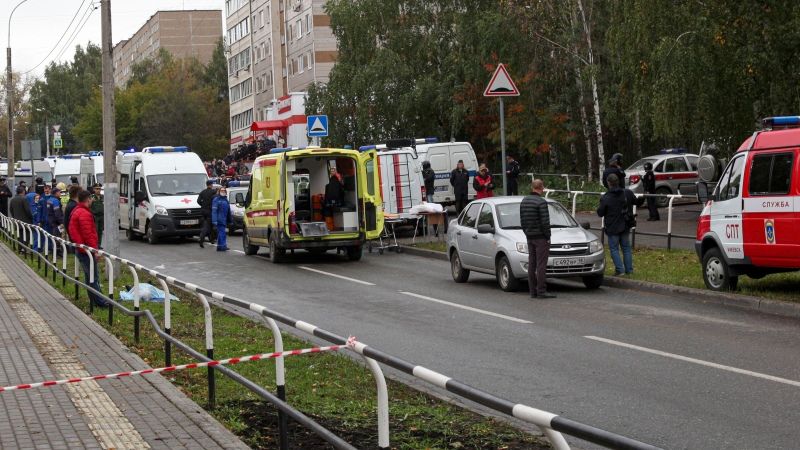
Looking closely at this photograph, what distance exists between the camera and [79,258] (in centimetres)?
1623

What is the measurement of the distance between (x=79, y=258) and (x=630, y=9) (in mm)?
16979

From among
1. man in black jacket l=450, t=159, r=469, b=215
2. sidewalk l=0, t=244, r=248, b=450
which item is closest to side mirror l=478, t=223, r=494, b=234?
sidewalk l=0, t=244, r=248, b=450

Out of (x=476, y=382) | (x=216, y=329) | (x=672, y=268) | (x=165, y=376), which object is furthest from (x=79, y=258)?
Result: (x=672, y=268)

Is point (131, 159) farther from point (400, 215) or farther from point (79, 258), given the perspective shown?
point (79, 258)

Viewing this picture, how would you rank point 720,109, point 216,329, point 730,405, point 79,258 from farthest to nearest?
1. point 720,109
2. point 79,258
3. point 216,329
4. point 730,405

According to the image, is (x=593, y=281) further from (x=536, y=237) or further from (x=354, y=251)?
(x=354, y=251)

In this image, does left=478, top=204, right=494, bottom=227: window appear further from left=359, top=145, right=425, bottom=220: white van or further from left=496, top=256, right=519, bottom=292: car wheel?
left=359, top=145, right=425, bottom=220: white van

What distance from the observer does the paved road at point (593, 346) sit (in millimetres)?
8172

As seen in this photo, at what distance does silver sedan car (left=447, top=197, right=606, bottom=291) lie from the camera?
1725cm

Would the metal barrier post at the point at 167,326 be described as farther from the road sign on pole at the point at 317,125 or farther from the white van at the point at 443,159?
the white van at the point at 443,159

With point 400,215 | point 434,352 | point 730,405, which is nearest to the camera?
point 730,405

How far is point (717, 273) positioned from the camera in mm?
15820

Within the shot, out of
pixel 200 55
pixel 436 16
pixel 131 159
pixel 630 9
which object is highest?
pixel 200 55

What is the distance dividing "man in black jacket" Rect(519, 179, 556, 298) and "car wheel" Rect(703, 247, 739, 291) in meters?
2.33
